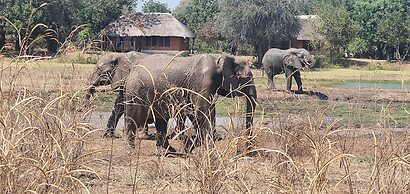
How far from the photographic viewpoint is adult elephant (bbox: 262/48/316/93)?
2323 centimetres

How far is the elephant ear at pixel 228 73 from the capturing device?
10844mm

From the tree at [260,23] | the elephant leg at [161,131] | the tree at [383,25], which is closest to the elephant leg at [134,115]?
the elephant leg at [161,131]

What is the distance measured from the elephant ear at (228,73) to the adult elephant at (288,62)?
11185mm

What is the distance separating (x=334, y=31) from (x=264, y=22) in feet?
22.9

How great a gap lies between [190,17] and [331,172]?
202 ft

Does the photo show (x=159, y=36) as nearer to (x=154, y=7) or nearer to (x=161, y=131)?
(x=154, y=7)

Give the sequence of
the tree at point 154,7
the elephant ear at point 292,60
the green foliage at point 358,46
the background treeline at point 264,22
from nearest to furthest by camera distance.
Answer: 1. the elephant ear at point 292,60
2. the background treeline at point 264,22
3. the green foliage at point 358,46
4. the tree at point 154,7

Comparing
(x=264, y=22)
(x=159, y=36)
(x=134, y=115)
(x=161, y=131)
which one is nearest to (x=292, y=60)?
(x=161, y=131)

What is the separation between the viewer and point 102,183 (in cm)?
749

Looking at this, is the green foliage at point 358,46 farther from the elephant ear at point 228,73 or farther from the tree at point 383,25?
the elephant ear at point 228,73

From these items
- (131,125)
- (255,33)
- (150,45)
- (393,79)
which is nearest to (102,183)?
(131,125)

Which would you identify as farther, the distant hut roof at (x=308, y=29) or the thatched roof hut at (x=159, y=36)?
the thatched roof hut at (x=159, y=36)

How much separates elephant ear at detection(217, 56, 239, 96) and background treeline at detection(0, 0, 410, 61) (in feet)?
78.6

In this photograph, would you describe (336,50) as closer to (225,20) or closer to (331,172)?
(225,20)
